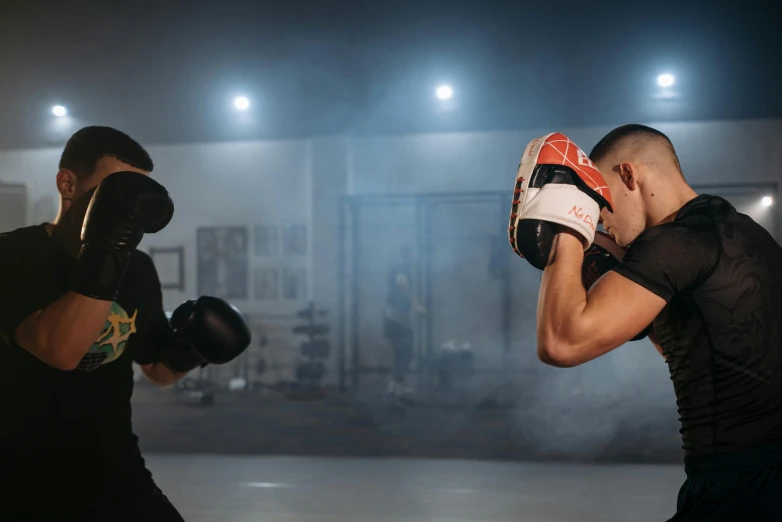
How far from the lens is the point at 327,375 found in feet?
21.2

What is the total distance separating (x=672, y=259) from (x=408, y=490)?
250 centimetres

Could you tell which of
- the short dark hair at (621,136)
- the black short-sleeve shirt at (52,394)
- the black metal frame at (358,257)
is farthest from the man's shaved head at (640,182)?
the black metal frame at (358,257)

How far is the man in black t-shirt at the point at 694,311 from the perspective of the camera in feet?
3.44

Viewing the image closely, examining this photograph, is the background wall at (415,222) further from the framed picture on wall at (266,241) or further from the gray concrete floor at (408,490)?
the gray concrete floor at (408,490)

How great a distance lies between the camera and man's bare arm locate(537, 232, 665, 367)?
1.03m

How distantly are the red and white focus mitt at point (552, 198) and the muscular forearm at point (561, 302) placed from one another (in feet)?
0.08

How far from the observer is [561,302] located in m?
1.07

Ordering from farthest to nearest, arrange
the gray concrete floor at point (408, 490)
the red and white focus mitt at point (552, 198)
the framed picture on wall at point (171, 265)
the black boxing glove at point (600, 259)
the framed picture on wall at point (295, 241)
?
the framed picture on wall at point (171, 265)
the framed picture on wall at point (295, 241)
the gray concrete floor at point (408, 490)
the black boxing glove at point (600, 259)
the red and white focus mitt at point (552, 198)

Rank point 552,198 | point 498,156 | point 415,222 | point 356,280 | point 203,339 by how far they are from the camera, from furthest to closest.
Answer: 1. point 498,156
2. point 415,222
3. point 356,280
4. point 203,339
5. point 552,198

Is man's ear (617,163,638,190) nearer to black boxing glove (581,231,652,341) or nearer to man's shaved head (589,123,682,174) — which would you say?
man's shaved head (589,123,682,174)

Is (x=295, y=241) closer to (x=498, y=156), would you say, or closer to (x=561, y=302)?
(x=498, y=156)

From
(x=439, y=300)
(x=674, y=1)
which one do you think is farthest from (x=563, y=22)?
(x=439, y=300)

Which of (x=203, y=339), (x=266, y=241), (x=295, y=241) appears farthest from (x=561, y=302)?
(x=266, y=241)

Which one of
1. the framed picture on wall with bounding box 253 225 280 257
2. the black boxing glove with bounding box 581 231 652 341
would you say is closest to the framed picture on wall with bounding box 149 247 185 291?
the framed picture on wall with bounding box 253 225 280 257
